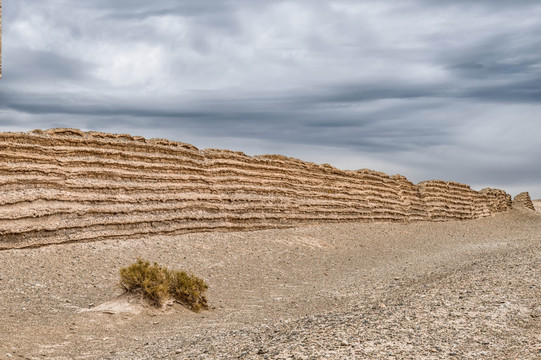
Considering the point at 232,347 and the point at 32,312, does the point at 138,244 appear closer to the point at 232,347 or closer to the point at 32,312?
the point at 32,312

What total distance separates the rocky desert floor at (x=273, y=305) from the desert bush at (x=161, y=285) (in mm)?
239

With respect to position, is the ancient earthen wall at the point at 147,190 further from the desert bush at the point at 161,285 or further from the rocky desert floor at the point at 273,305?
the desert bush at the point at 161,285

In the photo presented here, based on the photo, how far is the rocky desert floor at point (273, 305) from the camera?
6324 millimetres

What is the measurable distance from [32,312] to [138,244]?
4.82 m

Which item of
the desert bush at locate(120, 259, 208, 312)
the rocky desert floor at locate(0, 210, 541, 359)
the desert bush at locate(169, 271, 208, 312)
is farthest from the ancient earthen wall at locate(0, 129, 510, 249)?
the desert bush at locate(169, 271, 208, 312)

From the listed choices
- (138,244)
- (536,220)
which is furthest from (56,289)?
(536,220)

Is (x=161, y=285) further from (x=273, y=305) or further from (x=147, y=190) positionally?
(x=147, y=190)

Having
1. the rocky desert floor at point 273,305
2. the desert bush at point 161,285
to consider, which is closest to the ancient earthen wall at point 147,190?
the rocky desert floor at point 273,305

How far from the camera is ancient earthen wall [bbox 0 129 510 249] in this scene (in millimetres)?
13008

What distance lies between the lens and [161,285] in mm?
9461

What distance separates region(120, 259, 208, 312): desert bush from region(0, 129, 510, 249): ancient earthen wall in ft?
14.2

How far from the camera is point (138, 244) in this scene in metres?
14.4

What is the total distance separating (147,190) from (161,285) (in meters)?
6.30

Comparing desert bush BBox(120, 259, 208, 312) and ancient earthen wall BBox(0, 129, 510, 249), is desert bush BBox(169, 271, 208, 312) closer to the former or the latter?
desert bush BBox(120, 259, 208, 312)
